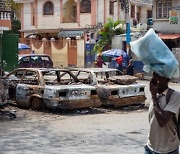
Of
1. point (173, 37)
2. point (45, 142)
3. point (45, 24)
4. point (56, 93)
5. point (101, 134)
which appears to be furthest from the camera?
point (45, 24)

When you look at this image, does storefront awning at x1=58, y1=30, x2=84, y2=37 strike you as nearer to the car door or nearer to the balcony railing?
the balcony railing

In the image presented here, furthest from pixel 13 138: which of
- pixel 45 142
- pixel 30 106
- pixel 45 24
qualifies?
pixel 45 24

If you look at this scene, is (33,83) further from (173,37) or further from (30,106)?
(173,37)

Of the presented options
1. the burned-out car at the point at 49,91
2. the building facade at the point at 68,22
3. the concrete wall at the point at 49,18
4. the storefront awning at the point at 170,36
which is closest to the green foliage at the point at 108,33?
the building facade at the point at 68,22

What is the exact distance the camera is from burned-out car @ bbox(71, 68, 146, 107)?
14.1m

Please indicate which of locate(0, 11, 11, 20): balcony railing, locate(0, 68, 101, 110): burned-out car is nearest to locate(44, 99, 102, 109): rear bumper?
locate(0, 68, 101, 110): burned-out car

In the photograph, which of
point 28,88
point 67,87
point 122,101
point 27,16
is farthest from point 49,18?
point 67,87

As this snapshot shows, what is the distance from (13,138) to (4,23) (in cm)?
1649

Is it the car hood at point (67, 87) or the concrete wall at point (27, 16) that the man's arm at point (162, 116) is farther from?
the concrete wall at point (27, 16)

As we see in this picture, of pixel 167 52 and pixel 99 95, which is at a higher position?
pixel 167 52

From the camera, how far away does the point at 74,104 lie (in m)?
13.1

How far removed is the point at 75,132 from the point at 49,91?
308 cm

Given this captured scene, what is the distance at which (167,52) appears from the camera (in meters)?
4.21

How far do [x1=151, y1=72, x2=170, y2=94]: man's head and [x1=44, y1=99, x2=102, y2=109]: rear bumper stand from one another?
8.72 meters
